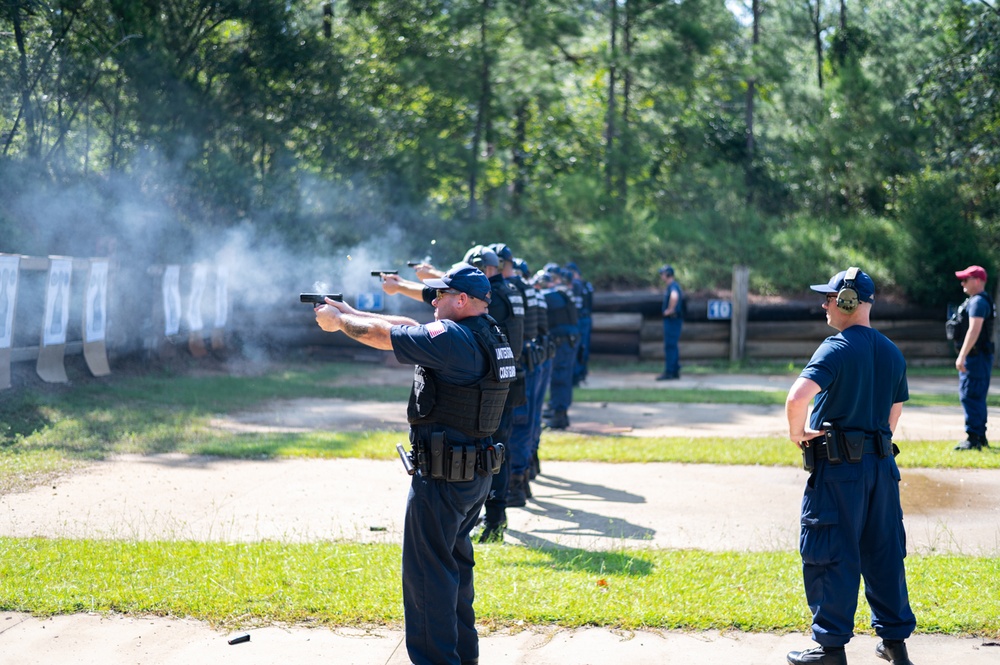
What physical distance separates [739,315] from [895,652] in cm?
1551

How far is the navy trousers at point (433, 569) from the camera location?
443 centimetres

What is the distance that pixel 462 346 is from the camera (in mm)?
Answer: 4508

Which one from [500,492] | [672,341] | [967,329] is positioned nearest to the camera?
[500,492]

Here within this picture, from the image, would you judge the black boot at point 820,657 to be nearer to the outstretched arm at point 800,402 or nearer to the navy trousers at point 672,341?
the outstretched arm at point 800,402

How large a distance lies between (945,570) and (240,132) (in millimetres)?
16500

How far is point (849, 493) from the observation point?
4.59 meters

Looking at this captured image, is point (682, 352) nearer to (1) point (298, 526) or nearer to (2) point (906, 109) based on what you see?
(2) point (906, 109)

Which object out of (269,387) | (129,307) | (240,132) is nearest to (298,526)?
(269,387)

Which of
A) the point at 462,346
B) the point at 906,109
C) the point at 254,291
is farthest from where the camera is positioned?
the point at 906,109

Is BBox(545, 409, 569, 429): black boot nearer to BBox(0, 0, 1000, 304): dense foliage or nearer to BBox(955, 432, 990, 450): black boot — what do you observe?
BBox(955, 432, 990, 450): black boot

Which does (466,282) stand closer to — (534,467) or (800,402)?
(800,402)

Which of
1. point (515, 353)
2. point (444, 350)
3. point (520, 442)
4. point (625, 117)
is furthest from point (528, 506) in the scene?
point (625, 117)

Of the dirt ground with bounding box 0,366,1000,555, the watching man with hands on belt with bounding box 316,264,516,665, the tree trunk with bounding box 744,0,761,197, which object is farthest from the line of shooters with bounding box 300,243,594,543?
the tree trunk with bounding box 744,0,761,197

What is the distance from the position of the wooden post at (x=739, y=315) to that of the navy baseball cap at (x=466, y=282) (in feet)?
51.3
